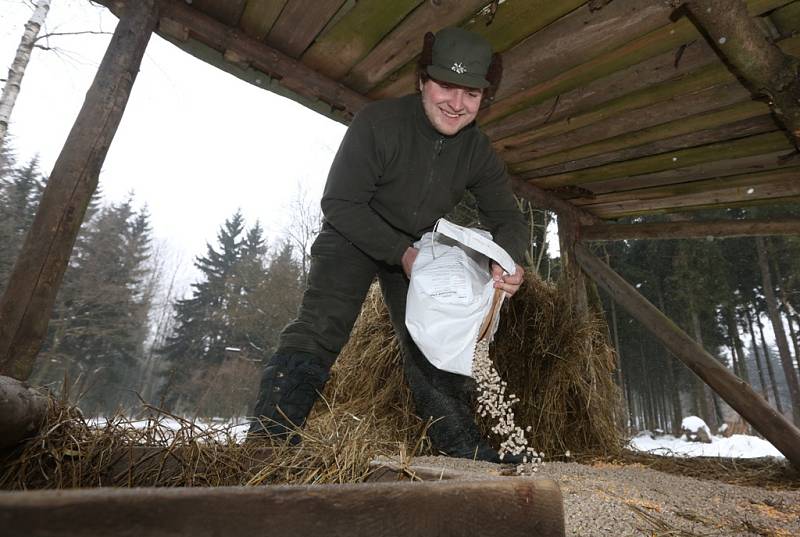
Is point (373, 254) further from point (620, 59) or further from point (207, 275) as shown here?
point (207, 275)

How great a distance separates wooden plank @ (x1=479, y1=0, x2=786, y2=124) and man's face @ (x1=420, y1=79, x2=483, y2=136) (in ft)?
2.49

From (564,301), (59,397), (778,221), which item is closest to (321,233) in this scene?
(59,397)

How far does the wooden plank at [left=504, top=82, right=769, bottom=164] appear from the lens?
2.51m

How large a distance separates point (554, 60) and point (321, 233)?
1529mm

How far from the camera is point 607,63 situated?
7.82 ft

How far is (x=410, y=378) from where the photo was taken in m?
2.31

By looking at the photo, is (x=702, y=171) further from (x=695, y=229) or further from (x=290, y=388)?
(x=290, y=388)

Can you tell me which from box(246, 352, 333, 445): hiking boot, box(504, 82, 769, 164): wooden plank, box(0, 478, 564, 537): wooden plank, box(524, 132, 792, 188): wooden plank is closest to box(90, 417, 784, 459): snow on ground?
box(246, 352, 333, 445): hiking boot

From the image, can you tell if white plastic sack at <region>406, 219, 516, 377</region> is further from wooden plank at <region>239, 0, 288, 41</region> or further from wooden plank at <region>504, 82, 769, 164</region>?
wooden plank at <region>504, 82, 769, 164</region>

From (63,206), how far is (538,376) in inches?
111

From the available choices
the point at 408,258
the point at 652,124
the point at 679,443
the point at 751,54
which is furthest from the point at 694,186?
the point at 679,443

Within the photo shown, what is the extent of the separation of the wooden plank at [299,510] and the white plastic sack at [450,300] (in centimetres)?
96

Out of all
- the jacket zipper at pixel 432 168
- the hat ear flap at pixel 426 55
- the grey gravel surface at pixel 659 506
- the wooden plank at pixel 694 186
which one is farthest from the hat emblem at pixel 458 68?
the wooden plank at pixel 694 186

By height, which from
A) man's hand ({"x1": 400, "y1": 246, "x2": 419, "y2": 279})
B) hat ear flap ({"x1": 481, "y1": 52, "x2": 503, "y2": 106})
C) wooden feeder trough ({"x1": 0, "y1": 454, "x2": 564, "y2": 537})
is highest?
hat ear flap ({"x1": 481, "y1": 52, "x2": 503, "y2": 106})
